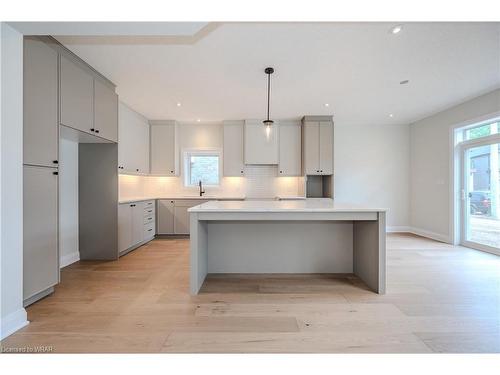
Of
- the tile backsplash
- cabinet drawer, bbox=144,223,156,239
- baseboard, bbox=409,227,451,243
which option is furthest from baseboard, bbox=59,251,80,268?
baseboard, bbox=409,227,451,243

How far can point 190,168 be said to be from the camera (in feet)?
18.5

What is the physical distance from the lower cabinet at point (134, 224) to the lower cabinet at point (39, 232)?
123 centimetres

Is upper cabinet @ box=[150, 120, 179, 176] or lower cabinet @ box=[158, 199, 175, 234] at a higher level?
upper cabinet @ box=[150, 120, 179, 176]

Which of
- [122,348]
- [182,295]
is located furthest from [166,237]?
[122,348]

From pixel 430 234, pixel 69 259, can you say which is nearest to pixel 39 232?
pixel 69 259

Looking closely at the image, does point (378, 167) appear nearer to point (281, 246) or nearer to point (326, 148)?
point (326, 148)

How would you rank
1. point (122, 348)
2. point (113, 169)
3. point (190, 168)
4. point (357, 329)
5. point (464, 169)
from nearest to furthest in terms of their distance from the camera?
point (122, 348)
point (357, 329)
point (113, 169)
point (464, 169)
point (190, 168)

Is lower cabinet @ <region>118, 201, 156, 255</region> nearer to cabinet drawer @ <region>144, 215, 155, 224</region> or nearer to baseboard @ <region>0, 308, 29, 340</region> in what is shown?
cabinet drawer @ <region>144, 215, 155, 224</region>

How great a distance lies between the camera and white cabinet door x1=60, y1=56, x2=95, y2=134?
2.54m

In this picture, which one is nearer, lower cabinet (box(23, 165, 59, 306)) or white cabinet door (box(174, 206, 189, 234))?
lower cabinet (box(23, 165, 59, 306))

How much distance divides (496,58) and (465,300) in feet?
8.96

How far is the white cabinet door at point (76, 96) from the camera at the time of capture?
254 centimetres
